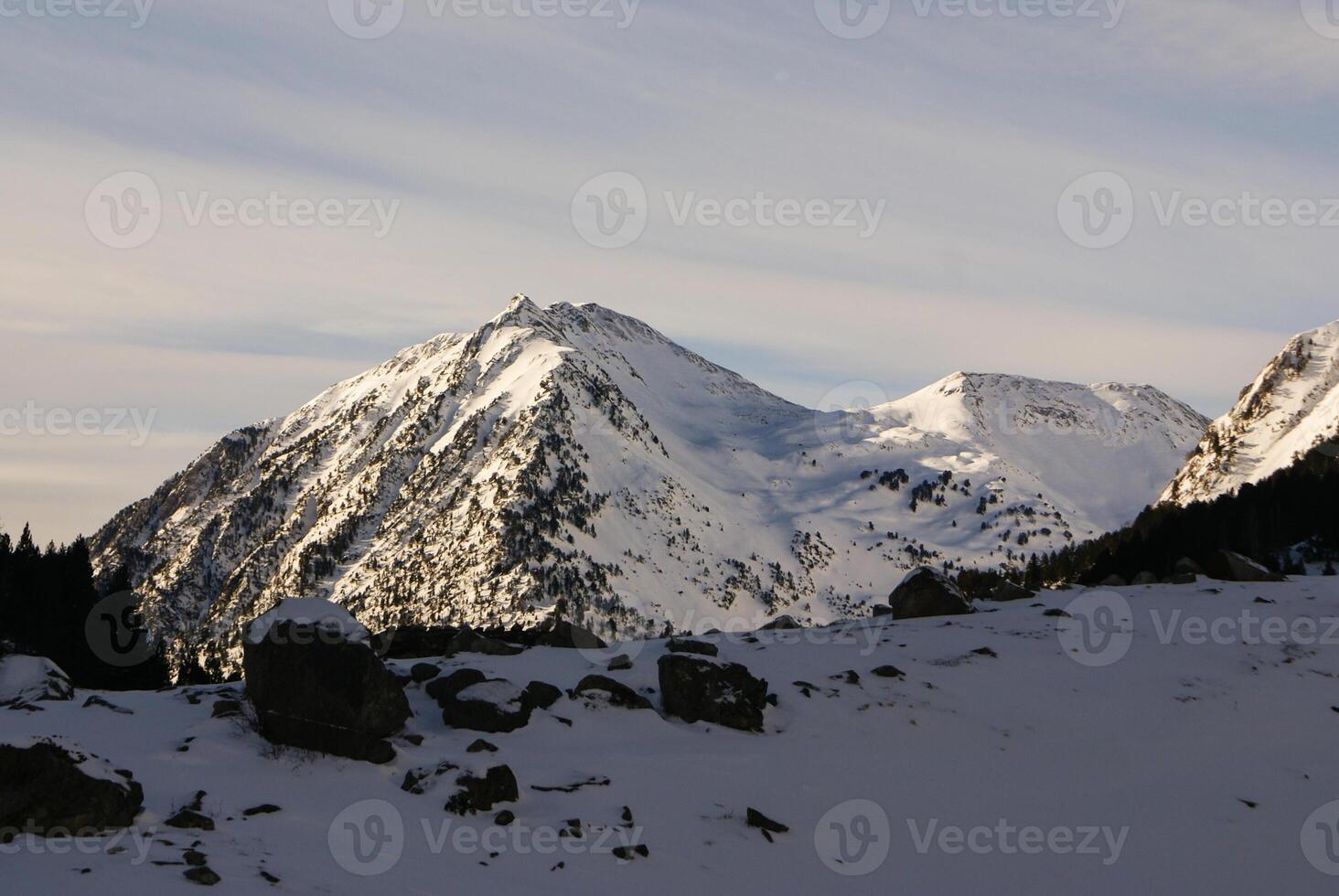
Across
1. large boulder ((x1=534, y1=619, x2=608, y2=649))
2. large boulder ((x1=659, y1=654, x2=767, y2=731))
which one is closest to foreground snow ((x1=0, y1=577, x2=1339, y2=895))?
large boulder ((x1=659, y1=654, x2=767, y2=731))

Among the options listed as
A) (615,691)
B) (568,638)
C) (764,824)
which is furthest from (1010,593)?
(764,824)

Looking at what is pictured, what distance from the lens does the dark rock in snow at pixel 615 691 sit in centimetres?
2509

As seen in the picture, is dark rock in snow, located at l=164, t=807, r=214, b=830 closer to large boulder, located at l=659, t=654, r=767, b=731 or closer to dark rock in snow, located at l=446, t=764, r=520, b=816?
dark rock in snow, located at l=446, t=764, r=520, b=816

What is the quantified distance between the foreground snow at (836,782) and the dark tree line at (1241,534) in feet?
106

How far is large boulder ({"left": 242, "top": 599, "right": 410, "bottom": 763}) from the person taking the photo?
798 inches

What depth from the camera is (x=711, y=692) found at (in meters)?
25.0

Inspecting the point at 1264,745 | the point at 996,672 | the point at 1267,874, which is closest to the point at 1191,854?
the point at 1267,874

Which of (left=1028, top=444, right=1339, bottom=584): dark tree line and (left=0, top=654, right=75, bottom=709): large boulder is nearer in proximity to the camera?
(left=0, top=654, right=75, bottom=709): large boulder

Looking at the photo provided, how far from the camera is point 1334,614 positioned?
111ft

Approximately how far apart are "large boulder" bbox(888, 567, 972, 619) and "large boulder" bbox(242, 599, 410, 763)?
19.8 m

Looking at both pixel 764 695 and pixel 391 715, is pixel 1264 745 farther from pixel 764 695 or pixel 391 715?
pixel 391 715

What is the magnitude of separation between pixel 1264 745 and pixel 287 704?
2199cm

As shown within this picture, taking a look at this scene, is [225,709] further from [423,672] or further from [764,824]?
[764,824]

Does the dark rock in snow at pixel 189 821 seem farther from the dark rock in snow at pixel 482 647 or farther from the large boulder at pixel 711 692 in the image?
the dark rock in snow at pixel 482 647
